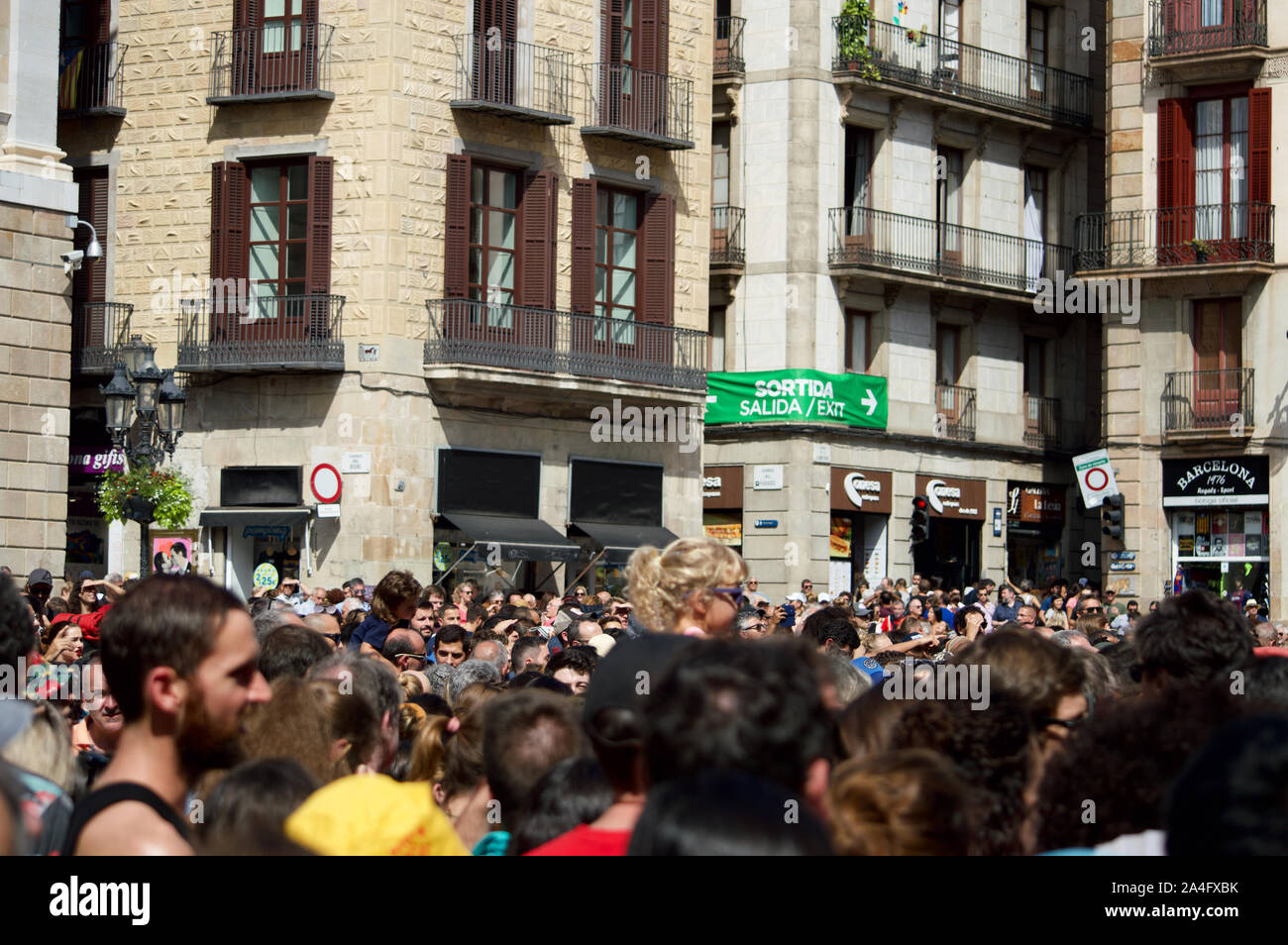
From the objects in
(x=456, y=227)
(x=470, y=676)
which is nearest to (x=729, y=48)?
(x=456, y=227)

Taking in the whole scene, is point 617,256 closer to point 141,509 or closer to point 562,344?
point 562,344

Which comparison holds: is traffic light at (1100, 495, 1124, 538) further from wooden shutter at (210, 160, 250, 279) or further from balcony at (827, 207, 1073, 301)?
wooden shutter at (210, 160, 250, 279)

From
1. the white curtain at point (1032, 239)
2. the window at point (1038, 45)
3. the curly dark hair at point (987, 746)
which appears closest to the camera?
the curly dark hair at point (987, 746)

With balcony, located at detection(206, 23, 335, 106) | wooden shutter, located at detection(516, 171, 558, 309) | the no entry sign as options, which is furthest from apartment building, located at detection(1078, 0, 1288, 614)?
balcony, located at detection(206, 23, 335, 106)

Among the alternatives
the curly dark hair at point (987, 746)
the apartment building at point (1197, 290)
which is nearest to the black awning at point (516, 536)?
the apartment building at point (1197, 290)

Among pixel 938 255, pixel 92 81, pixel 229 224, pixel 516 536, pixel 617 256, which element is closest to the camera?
pixel 516 536

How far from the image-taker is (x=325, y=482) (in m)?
27.2

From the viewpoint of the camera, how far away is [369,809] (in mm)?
3990

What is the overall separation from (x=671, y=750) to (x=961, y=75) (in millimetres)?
35570

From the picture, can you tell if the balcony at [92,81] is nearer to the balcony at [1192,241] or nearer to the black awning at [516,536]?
the black awning at [516,536]

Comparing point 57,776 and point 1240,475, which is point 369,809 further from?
point 1240,475

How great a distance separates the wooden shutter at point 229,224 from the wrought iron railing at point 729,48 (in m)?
11.1

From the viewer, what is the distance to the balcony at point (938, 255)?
119ft

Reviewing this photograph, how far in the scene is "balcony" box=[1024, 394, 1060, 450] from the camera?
131ft
